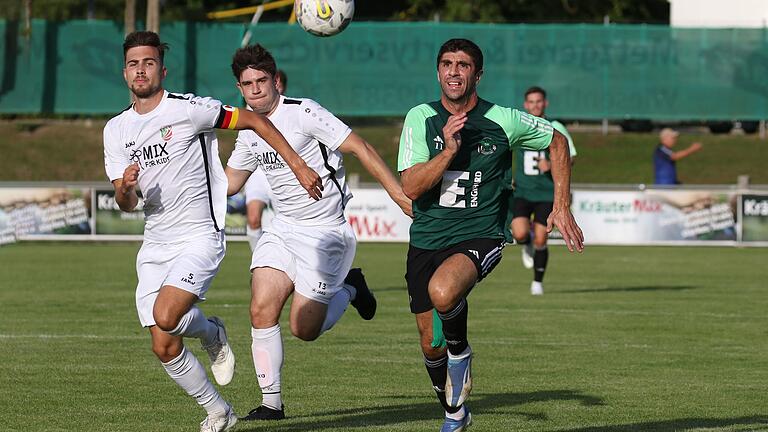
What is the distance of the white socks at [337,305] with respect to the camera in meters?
9.87

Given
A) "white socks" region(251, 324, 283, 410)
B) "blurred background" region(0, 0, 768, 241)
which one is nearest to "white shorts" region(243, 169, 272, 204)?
"white socks" region(251, 324, 283, 410)

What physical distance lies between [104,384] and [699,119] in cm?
2602

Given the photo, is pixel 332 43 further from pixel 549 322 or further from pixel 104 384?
pixel 104 384

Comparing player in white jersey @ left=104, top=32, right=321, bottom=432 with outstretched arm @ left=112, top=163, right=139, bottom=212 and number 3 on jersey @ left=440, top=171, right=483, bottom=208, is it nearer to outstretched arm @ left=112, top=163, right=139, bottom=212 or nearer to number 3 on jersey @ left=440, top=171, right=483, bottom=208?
outstretched arm @ left=112, top=163, right=139, bottom=212

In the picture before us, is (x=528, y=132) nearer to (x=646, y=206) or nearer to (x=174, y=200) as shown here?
(x=174, y=200)

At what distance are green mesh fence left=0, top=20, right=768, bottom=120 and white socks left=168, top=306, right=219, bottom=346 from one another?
990 inches

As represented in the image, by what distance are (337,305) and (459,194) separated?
6.98 ft

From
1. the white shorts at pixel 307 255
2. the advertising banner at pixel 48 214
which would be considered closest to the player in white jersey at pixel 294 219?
the white shorts at pixel 307 255

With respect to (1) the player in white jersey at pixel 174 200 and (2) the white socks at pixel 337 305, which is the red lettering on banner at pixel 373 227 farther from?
(1) the player in white jersey at pixel 174 200

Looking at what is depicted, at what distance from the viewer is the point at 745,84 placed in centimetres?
3422

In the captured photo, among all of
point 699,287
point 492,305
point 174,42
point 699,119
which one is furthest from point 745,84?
point 492,305

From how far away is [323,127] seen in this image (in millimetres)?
9406

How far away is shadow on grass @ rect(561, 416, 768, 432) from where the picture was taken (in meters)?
8.64

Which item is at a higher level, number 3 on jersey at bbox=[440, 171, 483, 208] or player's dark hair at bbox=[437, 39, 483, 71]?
player's dark hair at bbox=[437, 39, 483, 71]
